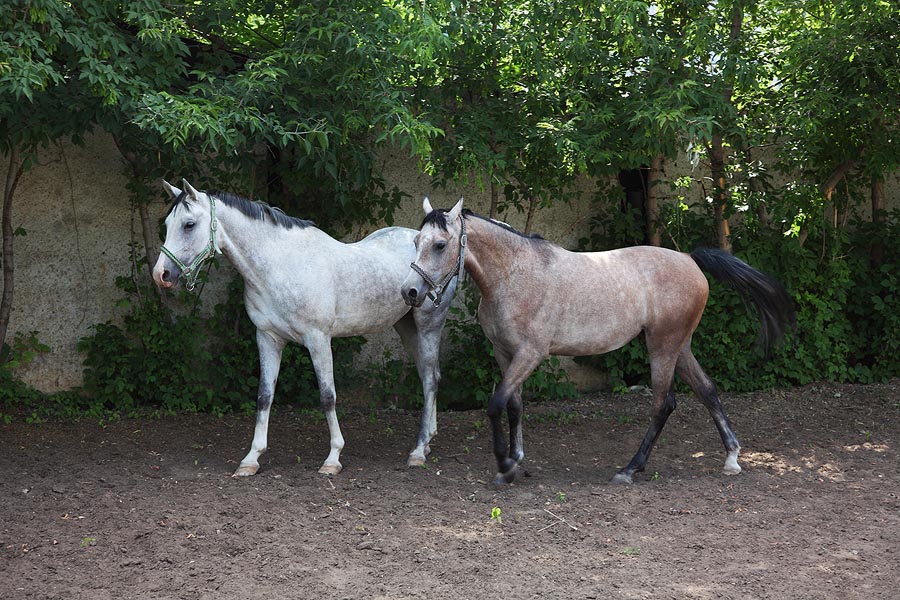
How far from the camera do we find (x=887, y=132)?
294 inches

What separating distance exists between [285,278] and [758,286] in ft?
10.5

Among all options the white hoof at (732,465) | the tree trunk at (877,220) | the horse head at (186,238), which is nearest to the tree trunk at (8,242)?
the horse head at (186,238)

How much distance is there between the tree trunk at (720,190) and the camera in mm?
8141

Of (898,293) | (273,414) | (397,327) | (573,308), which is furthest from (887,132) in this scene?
(273,414)

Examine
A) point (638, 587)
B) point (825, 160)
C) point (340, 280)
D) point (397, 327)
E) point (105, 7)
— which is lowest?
point (638, 587)

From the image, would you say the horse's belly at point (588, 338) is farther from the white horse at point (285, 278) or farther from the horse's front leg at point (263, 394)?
the horse's front leg at point (263, 394)

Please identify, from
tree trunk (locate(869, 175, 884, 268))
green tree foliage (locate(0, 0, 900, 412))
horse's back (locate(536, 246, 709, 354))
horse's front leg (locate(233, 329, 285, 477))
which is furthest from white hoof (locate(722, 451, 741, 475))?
tree trunk (locate(869, 175, 884, 268))

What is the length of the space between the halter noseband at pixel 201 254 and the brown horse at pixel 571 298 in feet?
4.26

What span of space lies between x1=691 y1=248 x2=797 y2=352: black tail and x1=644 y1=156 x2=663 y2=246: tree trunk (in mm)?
2430

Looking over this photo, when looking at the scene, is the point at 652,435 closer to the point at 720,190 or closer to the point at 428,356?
the point at 428,356

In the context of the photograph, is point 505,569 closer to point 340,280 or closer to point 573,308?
point 573,308

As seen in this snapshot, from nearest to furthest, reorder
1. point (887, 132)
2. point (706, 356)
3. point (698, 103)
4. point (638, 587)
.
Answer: point (638, 587), point (698, 103), point (887, 132), point (706, 356)

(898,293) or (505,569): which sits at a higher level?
(898,293)

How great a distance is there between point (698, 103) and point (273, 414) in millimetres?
4338
